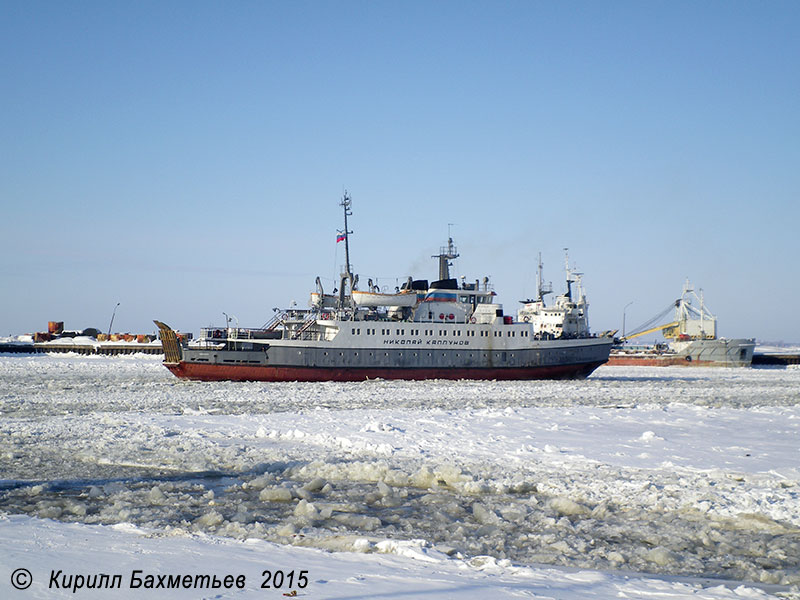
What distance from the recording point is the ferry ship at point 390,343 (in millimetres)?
34438

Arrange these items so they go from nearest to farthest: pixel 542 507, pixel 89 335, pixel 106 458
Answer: pixel 542 507 < pixel 106 458 < pixel 89 335

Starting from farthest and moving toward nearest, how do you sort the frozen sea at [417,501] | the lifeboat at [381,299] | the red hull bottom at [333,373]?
the lifeboat at [381,299]
the red hull bottom at [333,373]
the frozen sea at [417,501]

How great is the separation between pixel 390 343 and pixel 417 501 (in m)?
27.3

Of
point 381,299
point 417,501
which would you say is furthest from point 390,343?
point 417,501

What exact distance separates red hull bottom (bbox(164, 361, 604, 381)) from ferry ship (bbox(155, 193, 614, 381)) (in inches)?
2.0

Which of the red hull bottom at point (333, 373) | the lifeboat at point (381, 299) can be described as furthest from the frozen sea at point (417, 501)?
the lifeboat at point (381, 299)

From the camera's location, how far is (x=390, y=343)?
119 feet

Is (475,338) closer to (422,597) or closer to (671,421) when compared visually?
(671,421)

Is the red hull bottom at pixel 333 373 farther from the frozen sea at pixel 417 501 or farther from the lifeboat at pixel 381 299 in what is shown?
the frozen sea at pixel 417 501

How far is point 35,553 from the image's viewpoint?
588 centimetres

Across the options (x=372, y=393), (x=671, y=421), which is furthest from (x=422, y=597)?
(x=372, y=393)

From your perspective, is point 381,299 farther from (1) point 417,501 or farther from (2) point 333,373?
(1) point 417,501

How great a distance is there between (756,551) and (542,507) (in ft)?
8.25

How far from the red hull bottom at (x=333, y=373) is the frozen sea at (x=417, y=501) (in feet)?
54.3
